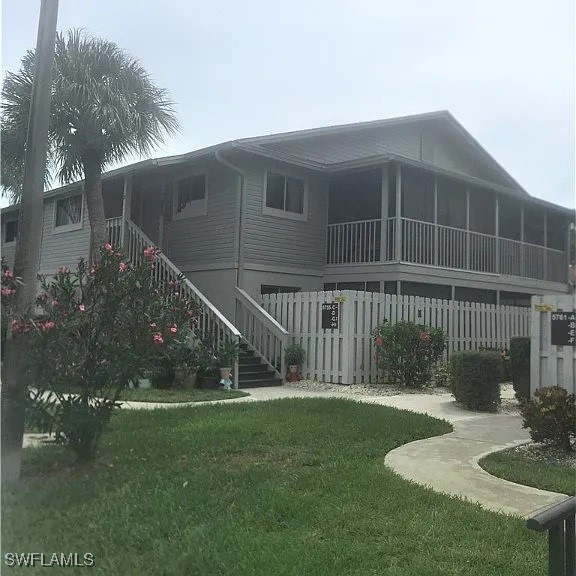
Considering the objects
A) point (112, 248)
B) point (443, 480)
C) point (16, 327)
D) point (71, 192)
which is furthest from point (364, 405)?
point (71, 192)

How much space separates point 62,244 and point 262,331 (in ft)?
24.8

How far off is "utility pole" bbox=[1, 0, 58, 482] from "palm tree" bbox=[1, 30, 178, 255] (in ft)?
11.5

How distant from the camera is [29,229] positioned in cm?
477

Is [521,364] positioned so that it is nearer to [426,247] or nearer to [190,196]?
[426,247]

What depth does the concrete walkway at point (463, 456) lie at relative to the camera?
15.6 ft

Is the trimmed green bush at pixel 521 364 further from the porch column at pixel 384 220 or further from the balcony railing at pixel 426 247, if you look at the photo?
the porch column at pixel 384 220

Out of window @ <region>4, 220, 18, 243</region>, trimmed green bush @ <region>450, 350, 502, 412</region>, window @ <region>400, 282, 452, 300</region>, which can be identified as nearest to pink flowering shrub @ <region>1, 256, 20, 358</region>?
trimmed green bush @ <region>450, 350, 502, 412</region>

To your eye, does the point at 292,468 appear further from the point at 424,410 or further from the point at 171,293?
the point at 424,410

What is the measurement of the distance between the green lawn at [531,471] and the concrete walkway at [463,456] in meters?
0.12

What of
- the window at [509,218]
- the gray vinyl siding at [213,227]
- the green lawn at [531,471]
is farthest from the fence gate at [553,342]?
the window at [509,218]

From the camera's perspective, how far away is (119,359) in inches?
201

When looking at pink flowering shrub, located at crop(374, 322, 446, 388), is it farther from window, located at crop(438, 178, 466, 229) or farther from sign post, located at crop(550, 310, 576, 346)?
window, located at crop(438, 178, 466, 229)

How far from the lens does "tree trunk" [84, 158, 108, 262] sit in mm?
12594

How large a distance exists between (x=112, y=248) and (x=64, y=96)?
6071 millimetres
